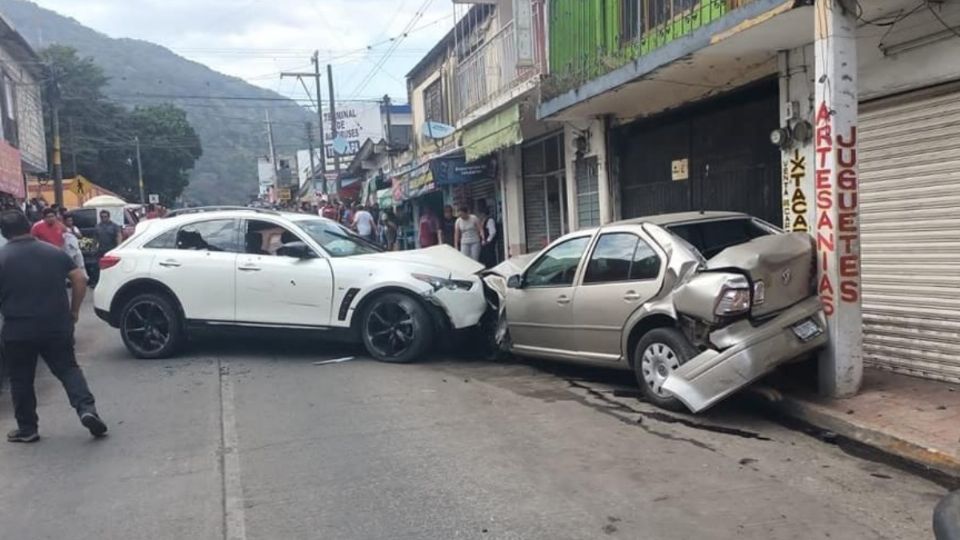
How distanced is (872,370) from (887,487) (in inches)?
118

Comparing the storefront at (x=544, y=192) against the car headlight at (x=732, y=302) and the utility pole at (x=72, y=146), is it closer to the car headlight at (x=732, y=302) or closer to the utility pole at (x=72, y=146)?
the car headlight at (x=732, y=302)

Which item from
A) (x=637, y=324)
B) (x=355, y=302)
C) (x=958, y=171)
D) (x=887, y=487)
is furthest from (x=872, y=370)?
(x=355, y=302)

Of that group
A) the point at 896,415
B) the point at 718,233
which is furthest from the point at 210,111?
the point at 896,415

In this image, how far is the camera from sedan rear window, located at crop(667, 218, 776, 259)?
6.72 meters

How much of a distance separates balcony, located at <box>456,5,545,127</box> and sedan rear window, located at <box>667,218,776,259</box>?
6.09 meters

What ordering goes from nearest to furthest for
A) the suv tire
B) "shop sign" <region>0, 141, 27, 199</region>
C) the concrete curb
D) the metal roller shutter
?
1. the concrete curb
2. the metal roller shutter
3. the suv tire
4. "shop sign" <region>0, 141, 27, 199</region>

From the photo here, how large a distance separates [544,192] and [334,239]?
22.8 feet

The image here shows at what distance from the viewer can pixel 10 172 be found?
58.5 feet

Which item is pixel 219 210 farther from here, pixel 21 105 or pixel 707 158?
pixel 21 105

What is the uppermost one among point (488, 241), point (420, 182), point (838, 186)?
point (420, 182)

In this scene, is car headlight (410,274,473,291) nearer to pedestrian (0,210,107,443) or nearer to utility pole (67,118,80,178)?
pedestrian (0,210,107,443)

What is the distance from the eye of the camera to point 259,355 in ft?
29.9

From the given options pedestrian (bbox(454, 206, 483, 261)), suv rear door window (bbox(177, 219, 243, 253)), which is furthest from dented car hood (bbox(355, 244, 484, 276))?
pedestrian (bbox(454, 206, 483, 261))

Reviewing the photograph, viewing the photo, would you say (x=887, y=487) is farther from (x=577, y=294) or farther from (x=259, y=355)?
(x=259, y=355)
